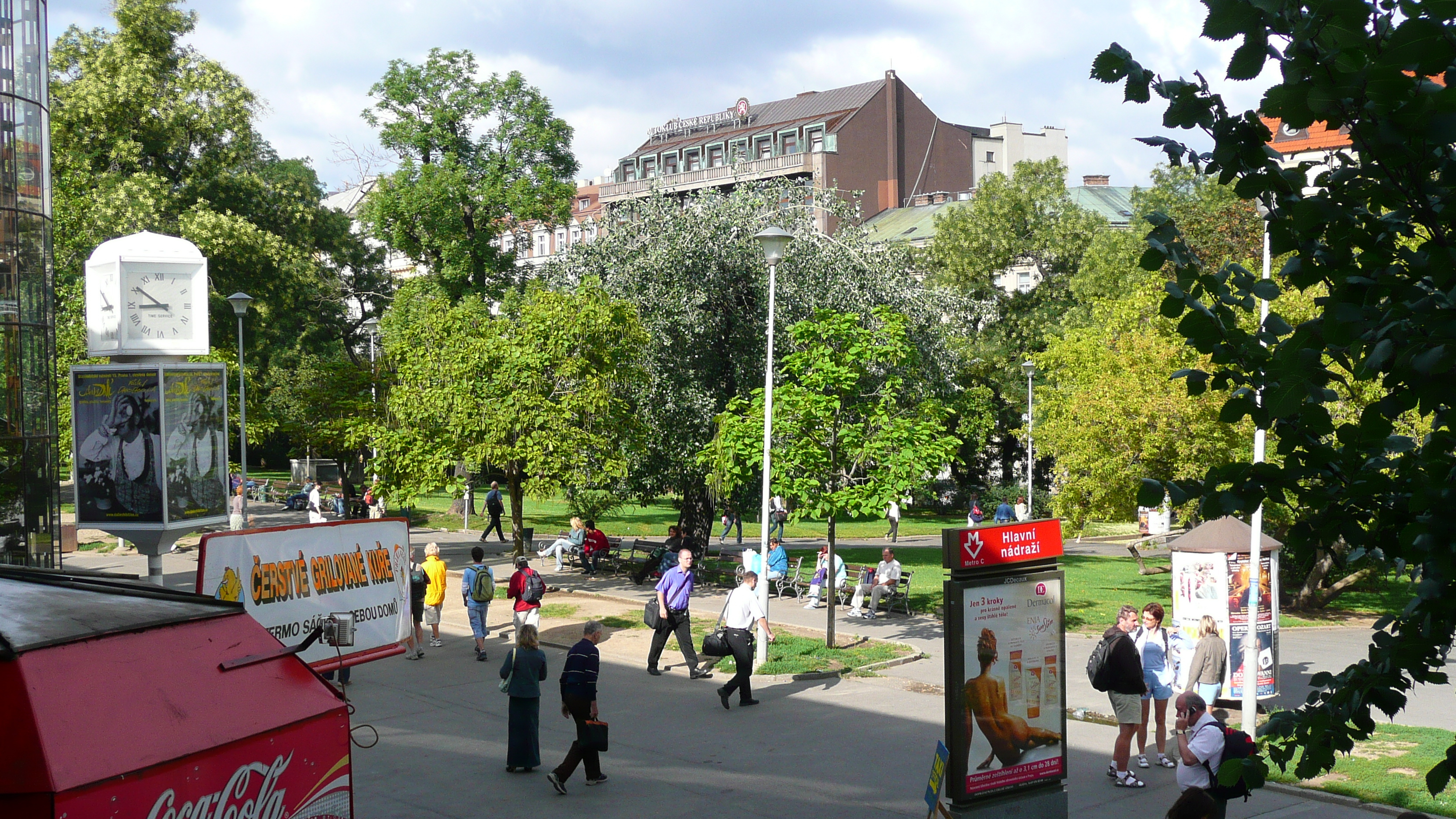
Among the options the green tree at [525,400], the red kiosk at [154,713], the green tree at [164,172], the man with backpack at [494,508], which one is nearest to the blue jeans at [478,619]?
the green tree at [525,400]

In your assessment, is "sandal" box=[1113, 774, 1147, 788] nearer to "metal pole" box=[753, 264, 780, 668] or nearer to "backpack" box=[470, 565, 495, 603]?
"metal pole" box=[753, 264, 780, 668]

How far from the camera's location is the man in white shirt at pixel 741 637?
14125 millimetres

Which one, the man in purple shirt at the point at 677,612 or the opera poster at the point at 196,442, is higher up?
the opera poster at the point at 196,442

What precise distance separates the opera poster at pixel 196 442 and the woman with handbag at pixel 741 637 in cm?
629

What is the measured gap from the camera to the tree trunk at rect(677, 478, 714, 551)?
88.1ft

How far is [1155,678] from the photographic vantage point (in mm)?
11656

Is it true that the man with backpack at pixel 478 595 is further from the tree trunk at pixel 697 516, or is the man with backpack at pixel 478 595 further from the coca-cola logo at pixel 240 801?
the coca-cola logo at pixel 240 801

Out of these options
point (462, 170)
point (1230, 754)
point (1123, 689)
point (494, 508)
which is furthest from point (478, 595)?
point (462, 170)

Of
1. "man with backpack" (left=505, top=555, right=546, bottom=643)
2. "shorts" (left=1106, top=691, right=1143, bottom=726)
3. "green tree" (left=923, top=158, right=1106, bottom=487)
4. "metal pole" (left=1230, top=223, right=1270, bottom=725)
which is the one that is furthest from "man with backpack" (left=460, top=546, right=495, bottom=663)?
"green tree" (left=923, top=158, right=1106, bottom=487)

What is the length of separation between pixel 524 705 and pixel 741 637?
3606 mm

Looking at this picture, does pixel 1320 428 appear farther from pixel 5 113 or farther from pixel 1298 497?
pixel 5 113

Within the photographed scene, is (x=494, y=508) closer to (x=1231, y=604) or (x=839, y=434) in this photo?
(x=839, y=434)

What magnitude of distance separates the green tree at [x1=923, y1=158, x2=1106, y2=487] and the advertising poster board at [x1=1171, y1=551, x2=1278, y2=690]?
32630mm

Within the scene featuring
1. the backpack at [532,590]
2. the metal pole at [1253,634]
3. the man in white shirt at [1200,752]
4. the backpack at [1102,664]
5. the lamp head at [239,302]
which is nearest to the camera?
the man in white shirt at [1200,752]
